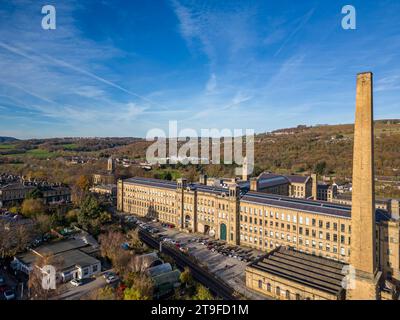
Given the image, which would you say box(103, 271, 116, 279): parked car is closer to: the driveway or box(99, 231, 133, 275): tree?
the driveway

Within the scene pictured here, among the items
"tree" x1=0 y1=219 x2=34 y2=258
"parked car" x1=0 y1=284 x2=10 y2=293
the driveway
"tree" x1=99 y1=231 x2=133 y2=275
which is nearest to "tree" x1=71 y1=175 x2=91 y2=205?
"tree" x1=0 y1=219 x2=34 y2=258

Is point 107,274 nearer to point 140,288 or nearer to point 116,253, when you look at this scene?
point 116,253

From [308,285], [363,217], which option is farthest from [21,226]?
[363,217]

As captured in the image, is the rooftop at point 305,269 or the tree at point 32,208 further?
the tree at point 32,208

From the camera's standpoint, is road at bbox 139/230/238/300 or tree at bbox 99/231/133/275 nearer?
road at bbox 139/230/238/300

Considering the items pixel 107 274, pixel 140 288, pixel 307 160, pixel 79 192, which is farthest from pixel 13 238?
pixel 307 160

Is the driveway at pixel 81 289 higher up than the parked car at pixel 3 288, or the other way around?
the parked car at pixel 3 288

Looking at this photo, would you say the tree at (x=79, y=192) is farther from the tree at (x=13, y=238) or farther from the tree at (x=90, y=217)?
the tree at (x=13, y=238)

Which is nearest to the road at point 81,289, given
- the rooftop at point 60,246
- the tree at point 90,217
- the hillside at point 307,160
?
the rooftop at point 60,246
